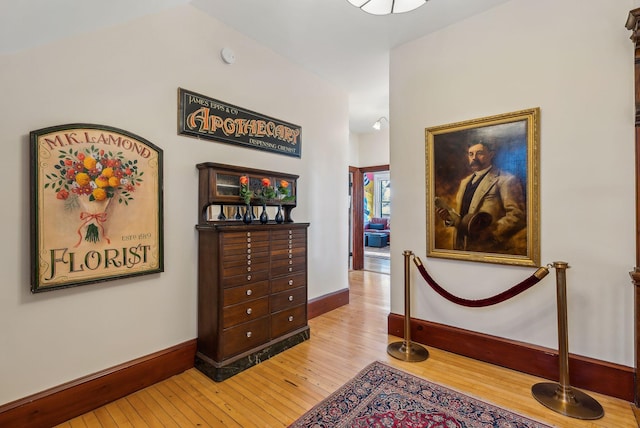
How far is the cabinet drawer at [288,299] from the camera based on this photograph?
111 inches

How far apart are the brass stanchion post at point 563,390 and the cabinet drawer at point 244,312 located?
7.27ft

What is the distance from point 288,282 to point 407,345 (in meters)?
1.31

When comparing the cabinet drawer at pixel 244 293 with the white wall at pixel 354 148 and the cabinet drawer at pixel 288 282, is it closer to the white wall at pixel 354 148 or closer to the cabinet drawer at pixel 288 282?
the cabinet drawer at pixel 288 282

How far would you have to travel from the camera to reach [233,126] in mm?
2861

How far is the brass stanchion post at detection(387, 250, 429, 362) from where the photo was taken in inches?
106

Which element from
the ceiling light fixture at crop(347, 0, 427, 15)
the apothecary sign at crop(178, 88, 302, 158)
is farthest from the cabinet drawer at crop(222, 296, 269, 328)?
the ceiling light fixture at crop(347, 0, 427, 15)

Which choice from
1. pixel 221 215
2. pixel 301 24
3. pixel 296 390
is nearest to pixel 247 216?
pixel 221 215

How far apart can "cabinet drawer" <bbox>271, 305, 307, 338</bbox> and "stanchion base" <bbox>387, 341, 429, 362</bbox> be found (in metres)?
0.93

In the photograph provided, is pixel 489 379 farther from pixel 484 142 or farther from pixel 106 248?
pixel 106 248

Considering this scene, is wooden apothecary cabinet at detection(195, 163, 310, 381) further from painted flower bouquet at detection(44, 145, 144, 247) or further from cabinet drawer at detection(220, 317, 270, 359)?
painted flower bouquet at detection(44, 145, 144, 247)

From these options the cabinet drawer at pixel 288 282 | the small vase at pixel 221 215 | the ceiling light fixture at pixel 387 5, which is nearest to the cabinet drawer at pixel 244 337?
the cabinet drawer at pixel 288 282

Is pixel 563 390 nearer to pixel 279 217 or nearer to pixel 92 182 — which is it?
pixel 279 217

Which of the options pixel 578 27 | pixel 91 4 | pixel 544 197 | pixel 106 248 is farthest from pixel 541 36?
pixel 106 248

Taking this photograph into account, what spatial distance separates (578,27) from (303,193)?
9.47 ft
